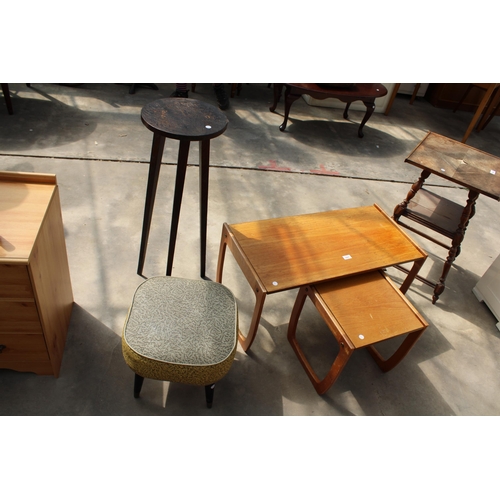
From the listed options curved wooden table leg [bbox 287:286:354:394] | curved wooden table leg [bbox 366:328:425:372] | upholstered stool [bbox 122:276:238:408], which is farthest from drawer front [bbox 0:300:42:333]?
curved wooden table leg [bbox 366:328:425:372]

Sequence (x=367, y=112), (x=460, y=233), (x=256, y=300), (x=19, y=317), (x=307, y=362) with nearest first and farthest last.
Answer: (x=19, y=317) → (x=256, y=300) → (x=307, y=362) → (x=460, y=233) → (x=367, y=112)

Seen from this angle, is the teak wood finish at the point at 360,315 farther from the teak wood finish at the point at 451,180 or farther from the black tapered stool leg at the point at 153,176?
the black tapered stool leg at the point at 153,176

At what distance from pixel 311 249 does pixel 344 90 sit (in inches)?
116

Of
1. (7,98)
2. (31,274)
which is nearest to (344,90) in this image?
(7,98)

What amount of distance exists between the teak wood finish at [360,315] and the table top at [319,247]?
7 cm

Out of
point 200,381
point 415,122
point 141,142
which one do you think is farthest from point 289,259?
point 415,122

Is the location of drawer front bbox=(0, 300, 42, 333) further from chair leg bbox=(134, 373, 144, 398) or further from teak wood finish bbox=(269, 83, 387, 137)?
teak wood finish bbox=(269, 83, 387, 137)

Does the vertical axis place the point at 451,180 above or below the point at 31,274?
above

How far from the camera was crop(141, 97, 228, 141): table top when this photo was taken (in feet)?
5.78

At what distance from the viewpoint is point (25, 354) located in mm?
1791

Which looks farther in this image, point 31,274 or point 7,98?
point 7,98

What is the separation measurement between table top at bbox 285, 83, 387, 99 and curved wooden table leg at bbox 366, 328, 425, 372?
9.72 feet

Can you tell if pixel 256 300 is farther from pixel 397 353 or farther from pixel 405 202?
pixel 405 202

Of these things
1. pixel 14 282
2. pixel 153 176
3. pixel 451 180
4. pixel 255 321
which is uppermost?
pixel 451 180
